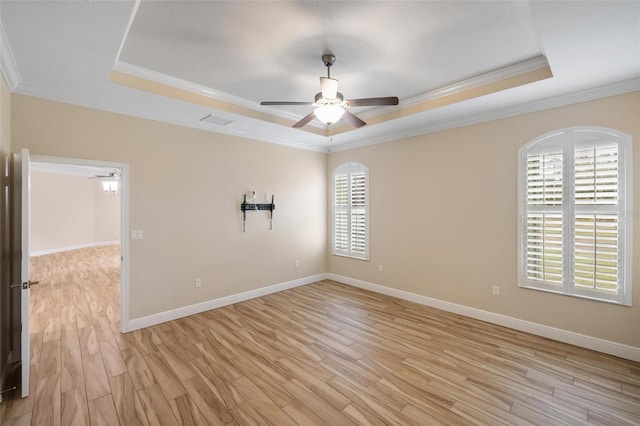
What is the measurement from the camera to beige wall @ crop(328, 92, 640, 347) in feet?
9.91

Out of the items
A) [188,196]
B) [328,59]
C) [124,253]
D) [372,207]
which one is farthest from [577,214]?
[124,253]

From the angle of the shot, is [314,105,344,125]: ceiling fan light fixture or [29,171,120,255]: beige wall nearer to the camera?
[314,105,344,125]: ceiling fan light fixture

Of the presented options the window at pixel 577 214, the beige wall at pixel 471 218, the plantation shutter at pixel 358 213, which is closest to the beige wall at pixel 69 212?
the plantation shutter at pixel 358 213

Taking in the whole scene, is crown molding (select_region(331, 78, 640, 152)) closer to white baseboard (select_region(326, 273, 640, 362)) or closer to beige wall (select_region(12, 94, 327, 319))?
beige wall (select_region(12, 94, 327, 319))

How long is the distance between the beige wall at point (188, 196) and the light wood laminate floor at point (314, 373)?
2.21 feet

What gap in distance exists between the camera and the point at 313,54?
277cm

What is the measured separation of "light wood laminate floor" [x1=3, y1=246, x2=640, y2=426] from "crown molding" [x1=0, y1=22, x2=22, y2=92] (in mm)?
2783

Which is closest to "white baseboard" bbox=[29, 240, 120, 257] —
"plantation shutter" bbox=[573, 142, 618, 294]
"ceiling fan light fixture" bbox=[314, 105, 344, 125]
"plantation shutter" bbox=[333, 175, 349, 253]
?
"plantation shutter" bbox=[333, 175, 349, 253]

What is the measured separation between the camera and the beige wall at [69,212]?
29.2 feet

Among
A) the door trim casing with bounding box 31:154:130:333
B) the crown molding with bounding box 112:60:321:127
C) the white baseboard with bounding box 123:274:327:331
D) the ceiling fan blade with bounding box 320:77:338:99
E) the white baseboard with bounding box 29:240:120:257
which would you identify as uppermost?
the crown molding with bounding box 112:60:321:127

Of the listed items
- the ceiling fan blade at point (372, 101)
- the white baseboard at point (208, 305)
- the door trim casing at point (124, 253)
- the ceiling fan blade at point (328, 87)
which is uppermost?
the ceiling fan blade at point (328, 87)

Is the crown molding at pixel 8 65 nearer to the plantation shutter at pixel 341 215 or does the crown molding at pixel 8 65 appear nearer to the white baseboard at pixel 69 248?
the plantation shutter at pixel 341 215

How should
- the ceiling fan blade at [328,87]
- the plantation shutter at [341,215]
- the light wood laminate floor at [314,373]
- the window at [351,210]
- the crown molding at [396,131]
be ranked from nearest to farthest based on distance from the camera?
1. the light wood laminate floor at [314,373]
2. the ceiling fan blade at [328,87]
3. the crown molding at [396,131]
4. the window at [351,210]
5. the plantation shutter at [341,215]

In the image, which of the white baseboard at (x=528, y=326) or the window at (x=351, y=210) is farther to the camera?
the window at (x=351, y=210)
